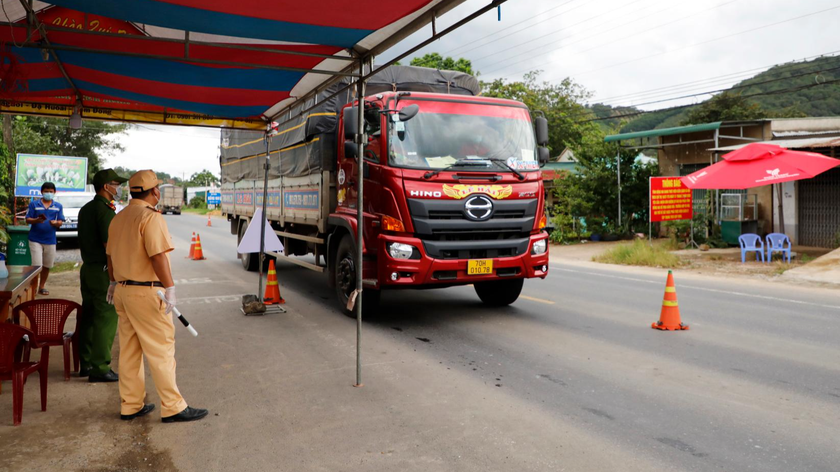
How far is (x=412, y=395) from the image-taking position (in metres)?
5.05

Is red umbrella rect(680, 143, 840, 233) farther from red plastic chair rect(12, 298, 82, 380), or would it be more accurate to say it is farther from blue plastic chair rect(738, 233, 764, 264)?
red plastic chair rect(12, 298, 82, 380)

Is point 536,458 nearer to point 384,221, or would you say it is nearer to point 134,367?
point 134,367

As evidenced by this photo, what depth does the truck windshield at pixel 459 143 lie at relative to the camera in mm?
7383

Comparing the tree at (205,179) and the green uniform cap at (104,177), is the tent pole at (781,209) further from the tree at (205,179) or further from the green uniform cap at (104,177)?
the tree at (205,179)

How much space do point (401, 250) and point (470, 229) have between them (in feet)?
2.92

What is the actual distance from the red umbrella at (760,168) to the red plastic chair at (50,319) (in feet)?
48.6

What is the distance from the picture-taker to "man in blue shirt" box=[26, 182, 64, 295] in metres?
9.94

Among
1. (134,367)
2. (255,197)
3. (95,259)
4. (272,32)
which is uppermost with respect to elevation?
(272,32)

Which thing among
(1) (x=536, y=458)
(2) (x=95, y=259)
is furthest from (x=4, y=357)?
(1) (x=536, y=458)

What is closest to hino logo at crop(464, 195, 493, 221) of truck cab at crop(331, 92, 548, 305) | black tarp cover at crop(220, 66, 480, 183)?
truck cab at crop(331, 92, 548, 305)

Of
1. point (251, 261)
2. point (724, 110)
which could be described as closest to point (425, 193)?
point (251, 261)

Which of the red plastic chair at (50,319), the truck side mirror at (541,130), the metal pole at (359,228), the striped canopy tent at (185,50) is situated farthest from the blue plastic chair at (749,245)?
the red plastic chair at (50,319)

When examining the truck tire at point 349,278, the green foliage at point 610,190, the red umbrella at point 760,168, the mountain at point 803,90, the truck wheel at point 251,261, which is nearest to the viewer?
the truck tire at point 349,278

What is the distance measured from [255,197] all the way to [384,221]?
6.22 metres
